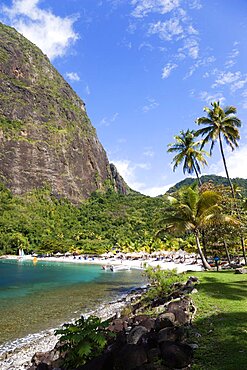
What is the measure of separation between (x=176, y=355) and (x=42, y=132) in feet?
488

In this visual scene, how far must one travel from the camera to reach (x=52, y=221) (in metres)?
122

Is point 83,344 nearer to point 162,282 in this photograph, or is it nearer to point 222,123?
point 162,282

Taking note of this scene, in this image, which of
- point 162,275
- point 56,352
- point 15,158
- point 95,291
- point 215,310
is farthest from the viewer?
point 15,158

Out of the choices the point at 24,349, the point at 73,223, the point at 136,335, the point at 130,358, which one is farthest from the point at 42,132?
the point at 130,358

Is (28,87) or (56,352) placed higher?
(28,87)

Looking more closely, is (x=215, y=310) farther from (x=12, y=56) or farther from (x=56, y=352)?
(x=12, y=56)

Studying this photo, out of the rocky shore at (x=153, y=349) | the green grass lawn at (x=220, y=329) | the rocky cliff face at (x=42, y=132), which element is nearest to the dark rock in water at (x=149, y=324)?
the rocky shore at (x=153, y=349)

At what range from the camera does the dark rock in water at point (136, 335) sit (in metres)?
8.19

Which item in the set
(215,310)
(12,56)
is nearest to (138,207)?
(12,56)

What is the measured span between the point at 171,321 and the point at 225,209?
19269 mm

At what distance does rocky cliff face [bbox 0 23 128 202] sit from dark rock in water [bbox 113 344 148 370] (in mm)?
129844

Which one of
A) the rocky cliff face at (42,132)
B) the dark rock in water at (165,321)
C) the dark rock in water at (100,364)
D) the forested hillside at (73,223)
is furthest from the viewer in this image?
the rocky cliff face at (42,132)

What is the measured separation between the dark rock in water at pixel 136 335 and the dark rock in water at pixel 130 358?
Answer: 1.20m

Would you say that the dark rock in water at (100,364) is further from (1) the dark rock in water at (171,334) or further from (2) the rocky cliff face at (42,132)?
(2) the rocky cliff face at (42,132)
